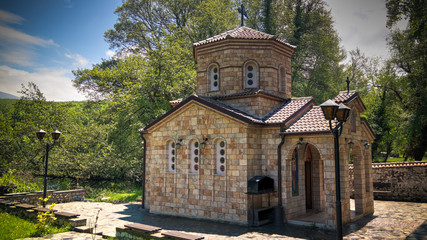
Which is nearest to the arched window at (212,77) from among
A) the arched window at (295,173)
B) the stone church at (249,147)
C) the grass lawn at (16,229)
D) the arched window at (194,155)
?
the stone church at (249,147)

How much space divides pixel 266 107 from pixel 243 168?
3329mm

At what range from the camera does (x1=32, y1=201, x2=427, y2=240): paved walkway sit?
9.85m

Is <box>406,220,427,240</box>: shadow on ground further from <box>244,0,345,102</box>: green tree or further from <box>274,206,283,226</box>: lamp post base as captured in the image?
<box>244,0,345,102</box>: green tree

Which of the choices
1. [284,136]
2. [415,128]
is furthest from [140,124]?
[415,128]

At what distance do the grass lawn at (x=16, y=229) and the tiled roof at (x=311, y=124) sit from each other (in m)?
8.81

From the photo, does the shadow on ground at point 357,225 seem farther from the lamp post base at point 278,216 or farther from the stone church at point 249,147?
the lamp post base at point 278,216

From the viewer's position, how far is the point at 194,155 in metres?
13.2

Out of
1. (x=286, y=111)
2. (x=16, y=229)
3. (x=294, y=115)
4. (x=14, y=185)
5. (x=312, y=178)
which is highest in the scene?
(x=286, y=111)

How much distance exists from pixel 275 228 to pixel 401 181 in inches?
403

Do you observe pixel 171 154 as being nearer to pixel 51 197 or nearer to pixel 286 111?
pixel 286 111

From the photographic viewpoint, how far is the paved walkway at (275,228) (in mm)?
9852

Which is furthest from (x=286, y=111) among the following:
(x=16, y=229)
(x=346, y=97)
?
(x=16, y=229)

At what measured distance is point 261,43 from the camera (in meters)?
14.1

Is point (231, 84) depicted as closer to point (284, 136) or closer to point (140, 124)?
→ point (284, 136)
